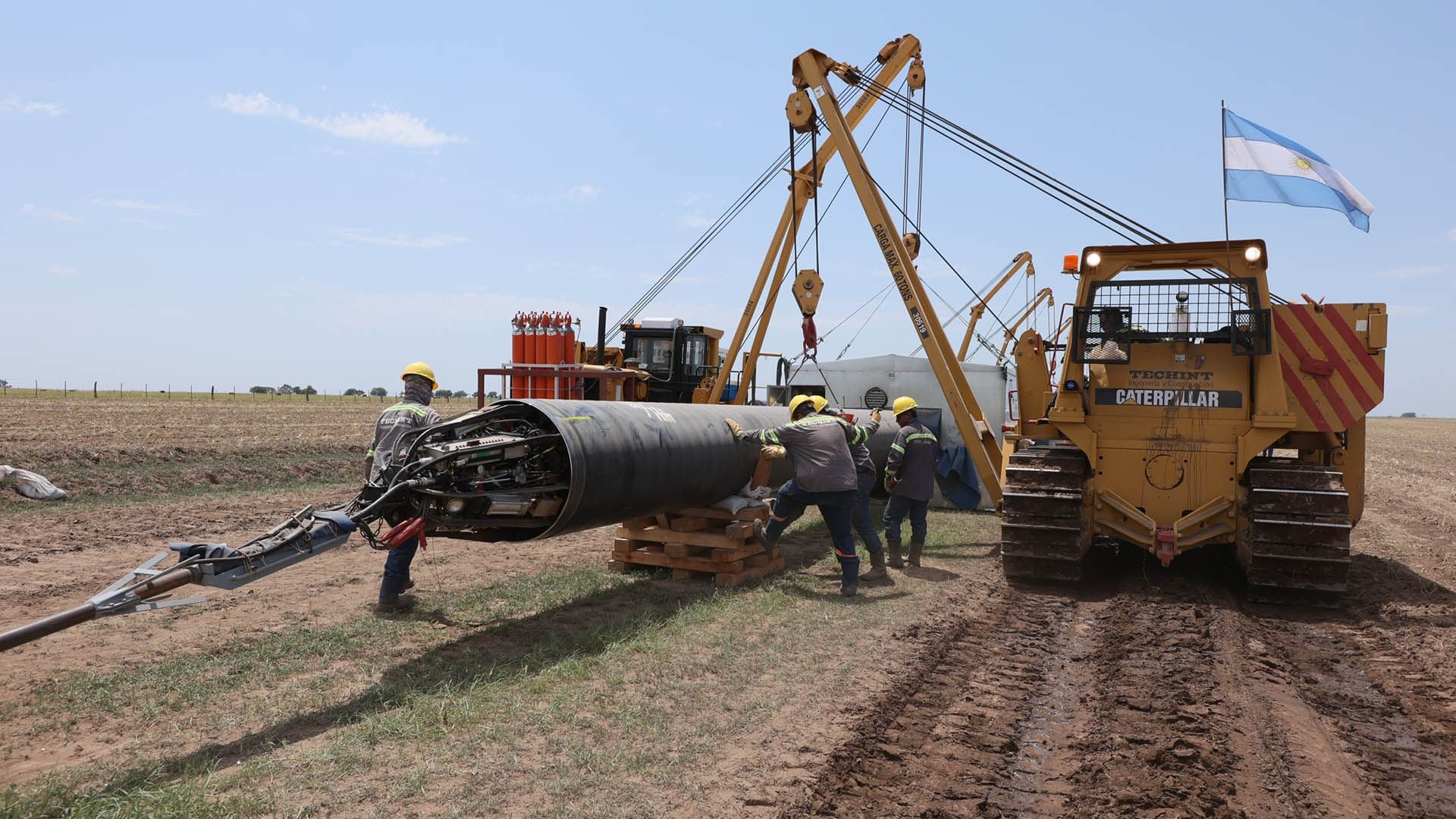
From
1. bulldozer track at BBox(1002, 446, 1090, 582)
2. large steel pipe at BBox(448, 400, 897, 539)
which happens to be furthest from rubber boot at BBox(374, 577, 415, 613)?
bulldozer track at BBox(1002, 446, 1090, 582)

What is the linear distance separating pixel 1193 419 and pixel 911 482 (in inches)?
111

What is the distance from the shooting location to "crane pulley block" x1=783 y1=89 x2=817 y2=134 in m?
13.7

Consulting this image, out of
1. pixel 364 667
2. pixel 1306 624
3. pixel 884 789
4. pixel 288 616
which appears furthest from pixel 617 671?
pixel 1306 624

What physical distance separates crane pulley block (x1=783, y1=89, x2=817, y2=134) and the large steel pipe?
5.75 metres

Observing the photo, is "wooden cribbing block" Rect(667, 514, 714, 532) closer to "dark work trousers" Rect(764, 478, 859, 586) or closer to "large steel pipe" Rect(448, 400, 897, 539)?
"large steel pipe" Rect(448, 400, 897, 539)

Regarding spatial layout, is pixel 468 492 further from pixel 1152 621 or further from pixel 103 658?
pixel 1152 621

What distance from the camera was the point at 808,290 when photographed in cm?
1460

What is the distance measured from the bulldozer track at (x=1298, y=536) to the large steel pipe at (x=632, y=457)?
4579 mm

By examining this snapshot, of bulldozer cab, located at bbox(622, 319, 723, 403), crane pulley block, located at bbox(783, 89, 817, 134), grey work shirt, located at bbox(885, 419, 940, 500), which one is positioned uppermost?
crane pulley block, located at bbox(783, 89, 817, 134)

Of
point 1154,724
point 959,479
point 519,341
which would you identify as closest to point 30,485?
point 519,341

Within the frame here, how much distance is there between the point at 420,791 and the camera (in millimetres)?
4289

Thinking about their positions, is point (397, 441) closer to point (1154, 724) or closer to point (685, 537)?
point (685, 537)

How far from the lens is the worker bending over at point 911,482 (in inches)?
407

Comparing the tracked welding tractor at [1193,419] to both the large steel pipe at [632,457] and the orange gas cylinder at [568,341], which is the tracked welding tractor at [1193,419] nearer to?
the large steel pipe at [632,457]
